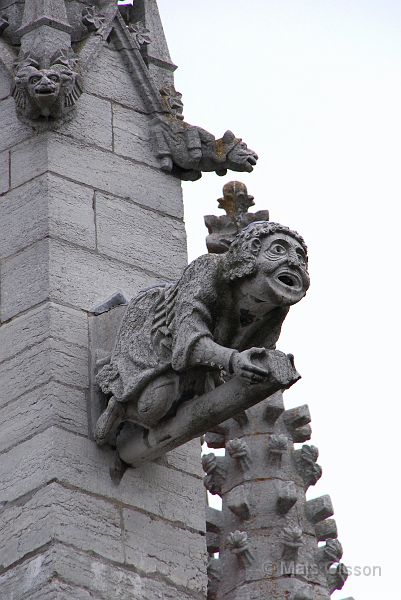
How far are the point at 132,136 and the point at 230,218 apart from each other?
0.80 m

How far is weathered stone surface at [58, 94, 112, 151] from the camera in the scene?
12045 mm

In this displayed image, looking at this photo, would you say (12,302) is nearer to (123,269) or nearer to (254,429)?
(123,269)

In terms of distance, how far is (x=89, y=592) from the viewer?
35.1 feet

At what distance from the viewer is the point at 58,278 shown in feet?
37.7

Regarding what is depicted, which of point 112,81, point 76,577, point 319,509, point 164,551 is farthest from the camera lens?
point 319,509

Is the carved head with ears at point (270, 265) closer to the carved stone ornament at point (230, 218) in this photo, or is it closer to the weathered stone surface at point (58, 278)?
the weathered stone surface at point (58, 278)

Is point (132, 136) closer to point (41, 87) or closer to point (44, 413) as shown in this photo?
point (41, 87)

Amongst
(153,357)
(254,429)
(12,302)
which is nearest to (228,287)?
(153,357)

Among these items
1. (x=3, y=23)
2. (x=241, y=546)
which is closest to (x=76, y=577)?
(x=241, y=546)

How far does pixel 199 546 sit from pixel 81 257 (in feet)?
4.44

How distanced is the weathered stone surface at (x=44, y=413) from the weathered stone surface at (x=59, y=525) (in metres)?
0.31

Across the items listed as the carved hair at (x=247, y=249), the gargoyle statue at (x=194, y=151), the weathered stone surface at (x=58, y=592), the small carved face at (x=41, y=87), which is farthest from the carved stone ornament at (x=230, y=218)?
the weathered stone surface at (x=58, y=592)

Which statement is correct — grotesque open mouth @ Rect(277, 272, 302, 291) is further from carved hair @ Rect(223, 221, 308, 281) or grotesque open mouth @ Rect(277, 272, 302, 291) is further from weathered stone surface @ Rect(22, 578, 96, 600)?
weathered stone surface @ Rect(22, 578, 96, 600)

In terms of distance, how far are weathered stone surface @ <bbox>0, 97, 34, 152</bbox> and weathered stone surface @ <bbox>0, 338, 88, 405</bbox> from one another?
115 cm
